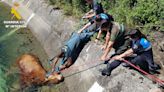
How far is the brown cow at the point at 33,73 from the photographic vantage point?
483 inches

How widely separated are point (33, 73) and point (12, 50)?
10.6ft

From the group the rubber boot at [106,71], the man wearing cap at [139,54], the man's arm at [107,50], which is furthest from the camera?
the man's arm at [107,50]

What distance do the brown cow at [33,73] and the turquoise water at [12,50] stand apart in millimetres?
276

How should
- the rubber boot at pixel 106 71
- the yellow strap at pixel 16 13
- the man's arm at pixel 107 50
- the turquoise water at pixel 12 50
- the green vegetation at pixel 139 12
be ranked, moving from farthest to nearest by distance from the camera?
the yellow strap at pixel 16 13 < the turquoise water at pixel 12 50 < the green vegetation at pixel 139 12 < the man's arm at pixel 107 50 < the rubber boot at pixel 106 71

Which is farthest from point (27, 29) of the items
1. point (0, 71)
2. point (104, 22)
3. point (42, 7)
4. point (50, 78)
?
point (104, 22)

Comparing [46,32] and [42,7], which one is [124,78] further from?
[42,7]

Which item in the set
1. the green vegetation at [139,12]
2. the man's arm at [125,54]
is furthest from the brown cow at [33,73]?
the green vegetation at [139,12]

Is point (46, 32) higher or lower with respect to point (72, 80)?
lower

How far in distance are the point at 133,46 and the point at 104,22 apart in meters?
1.51

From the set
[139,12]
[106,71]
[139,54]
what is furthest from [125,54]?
[139,12]

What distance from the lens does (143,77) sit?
9.38 m

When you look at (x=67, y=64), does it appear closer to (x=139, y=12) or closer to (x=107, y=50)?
(x=107, y=50)

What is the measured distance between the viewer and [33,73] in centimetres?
1305

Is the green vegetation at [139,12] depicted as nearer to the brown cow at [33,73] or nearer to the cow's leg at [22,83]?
the brown cow at [33,73]
